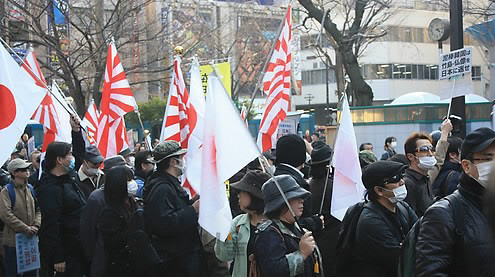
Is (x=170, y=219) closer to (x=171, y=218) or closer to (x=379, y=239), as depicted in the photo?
(x=171, y=218)

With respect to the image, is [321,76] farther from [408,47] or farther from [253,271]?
[253,271]

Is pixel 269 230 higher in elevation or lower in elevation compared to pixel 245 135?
lower

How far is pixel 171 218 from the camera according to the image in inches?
243

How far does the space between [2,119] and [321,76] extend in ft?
196

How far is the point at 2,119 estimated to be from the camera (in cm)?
595

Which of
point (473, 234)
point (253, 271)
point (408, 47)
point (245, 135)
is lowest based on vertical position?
point (253, 271)

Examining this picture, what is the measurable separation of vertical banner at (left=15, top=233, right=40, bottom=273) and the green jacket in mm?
3474

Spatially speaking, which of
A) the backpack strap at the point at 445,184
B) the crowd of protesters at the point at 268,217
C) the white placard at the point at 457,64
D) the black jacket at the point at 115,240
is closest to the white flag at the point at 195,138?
the crowd of protesters at the point at 268,217

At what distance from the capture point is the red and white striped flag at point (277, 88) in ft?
27.3

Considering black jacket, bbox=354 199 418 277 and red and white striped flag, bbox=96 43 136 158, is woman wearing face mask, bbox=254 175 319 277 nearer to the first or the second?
black jacket, bbox=354 199 418 277

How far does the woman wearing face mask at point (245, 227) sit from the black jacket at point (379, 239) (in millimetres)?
719

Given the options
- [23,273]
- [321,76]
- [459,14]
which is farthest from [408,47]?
[23,273]

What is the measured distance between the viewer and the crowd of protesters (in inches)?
152

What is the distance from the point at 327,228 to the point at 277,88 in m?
2.34
